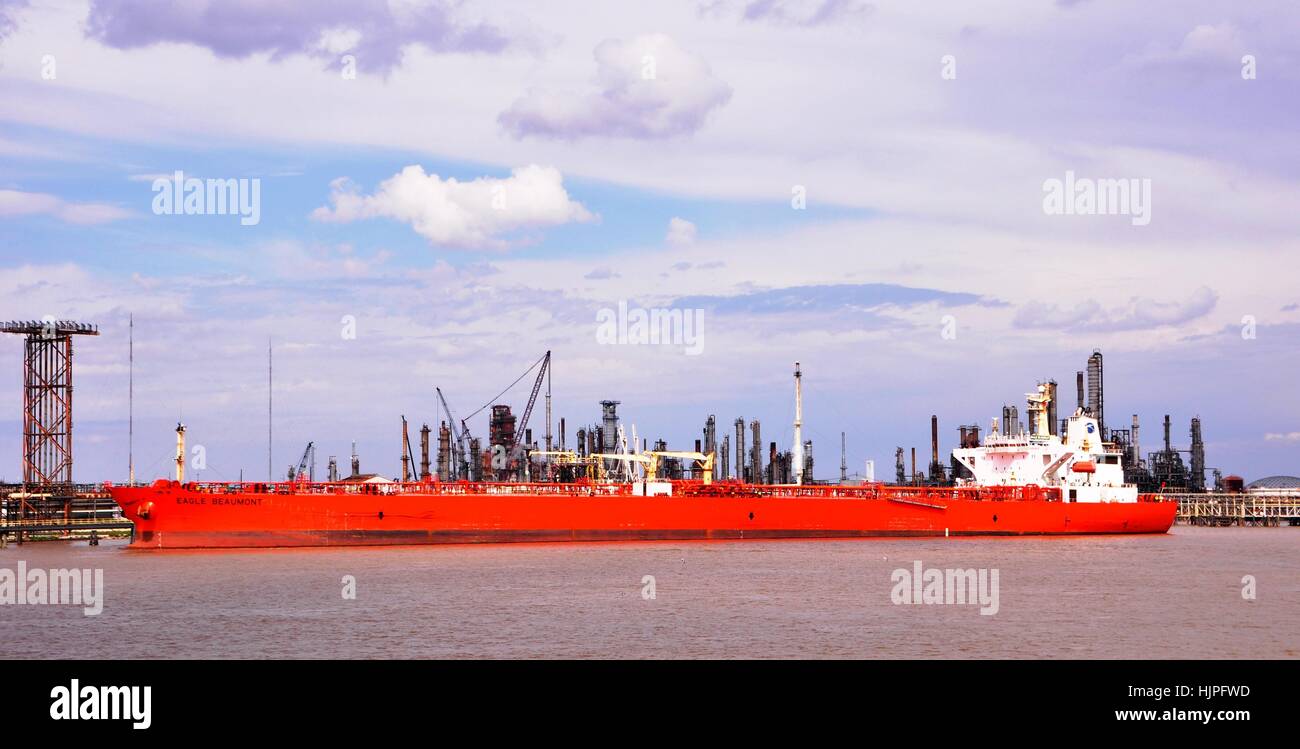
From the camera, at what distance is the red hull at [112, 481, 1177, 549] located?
49.6m

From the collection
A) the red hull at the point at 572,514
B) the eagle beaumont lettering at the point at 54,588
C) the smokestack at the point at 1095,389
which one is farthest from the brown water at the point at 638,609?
the smokestack at the point at 1095,389

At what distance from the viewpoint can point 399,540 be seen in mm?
52062

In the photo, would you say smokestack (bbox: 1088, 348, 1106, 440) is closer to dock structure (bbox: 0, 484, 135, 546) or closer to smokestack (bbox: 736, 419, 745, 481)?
smokestack (bbox: 736, 419, 745, 481)

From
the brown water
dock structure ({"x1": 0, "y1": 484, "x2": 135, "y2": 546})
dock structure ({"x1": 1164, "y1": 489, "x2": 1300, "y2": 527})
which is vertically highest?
dock structure ({"x1": 0, "y1": 484, "x2": 135, "y2": 546})

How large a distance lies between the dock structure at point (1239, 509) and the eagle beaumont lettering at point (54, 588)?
8842cm

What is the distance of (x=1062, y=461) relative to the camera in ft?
215

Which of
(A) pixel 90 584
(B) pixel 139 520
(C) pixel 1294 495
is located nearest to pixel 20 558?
(B) pixel 139 520

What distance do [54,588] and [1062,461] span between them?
159ft

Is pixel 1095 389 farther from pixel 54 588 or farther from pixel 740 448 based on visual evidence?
pixel 54 588

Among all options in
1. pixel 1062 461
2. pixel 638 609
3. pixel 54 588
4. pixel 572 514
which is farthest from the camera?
pixel 1062 461

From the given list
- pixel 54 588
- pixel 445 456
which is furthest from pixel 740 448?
pixel 54 588

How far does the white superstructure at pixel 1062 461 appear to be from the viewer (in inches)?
2576

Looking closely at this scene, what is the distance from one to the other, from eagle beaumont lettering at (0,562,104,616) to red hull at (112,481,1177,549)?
6.32 m
